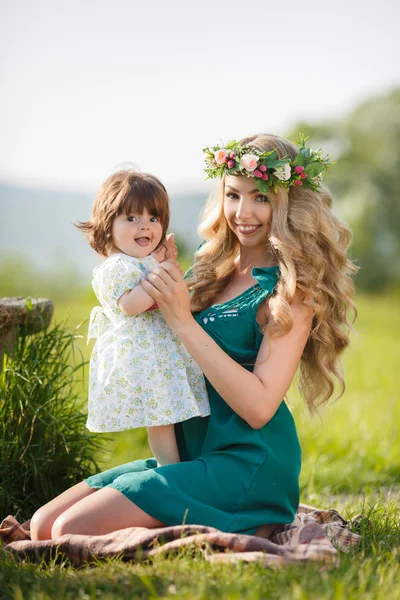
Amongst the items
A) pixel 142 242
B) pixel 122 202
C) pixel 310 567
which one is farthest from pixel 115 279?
pixel 310 567

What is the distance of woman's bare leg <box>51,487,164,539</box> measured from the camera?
8.97 feet

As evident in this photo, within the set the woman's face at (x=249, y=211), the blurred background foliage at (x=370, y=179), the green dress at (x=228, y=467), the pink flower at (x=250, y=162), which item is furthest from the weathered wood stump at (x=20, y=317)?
the blurred background foliage at (x=370, y=179)

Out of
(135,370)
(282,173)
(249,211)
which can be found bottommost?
(135,370)

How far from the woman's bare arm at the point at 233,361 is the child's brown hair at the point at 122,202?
0.80 ft

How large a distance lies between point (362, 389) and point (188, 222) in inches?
206

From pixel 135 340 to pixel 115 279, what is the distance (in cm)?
25

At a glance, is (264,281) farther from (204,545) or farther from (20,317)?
(20,317)

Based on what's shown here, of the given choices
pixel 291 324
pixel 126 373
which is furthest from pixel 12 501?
pixel 291 324

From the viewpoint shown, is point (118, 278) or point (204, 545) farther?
point (118, 278)

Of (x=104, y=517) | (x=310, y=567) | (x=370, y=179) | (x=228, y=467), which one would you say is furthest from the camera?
(x=370, y=179)

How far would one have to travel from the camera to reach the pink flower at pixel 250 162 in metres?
3.09

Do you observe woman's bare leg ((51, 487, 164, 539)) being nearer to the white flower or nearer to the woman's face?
the woman's face

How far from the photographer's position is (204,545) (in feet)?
8.27

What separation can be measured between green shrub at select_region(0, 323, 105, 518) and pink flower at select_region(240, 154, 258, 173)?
1209mm
